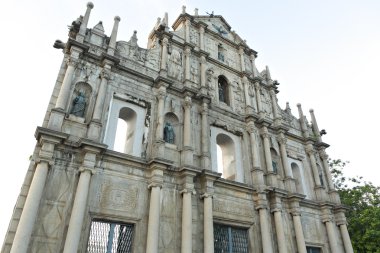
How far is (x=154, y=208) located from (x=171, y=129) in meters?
3.45

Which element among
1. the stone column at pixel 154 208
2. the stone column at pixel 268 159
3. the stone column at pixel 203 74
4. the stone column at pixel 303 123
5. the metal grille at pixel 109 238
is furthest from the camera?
the stone column at pixel 303 123

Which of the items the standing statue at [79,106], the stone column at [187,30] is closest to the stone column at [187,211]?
the standing statue at [79,106]

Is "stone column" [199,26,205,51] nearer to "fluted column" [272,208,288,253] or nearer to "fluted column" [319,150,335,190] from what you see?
"fluted column" [272,208,288,253]

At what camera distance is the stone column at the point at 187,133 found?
1061 centimetres

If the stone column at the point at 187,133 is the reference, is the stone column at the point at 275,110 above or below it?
above

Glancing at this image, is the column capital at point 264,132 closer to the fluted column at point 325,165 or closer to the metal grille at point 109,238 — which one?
the fluted column at point 325,165

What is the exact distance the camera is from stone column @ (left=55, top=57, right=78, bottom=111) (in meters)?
9.09

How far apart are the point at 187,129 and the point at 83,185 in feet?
14.9

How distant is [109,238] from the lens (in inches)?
322

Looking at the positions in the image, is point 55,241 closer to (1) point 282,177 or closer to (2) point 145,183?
(2) point 145,183

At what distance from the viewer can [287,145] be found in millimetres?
15266

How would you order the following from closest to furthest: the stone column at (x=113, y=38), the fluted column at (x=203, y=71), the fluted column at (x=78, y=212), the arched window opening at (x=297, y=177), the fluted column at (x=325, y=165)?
the fluted column at (x=78, y=212), the stone column at (x=113, y=38), the fluted column at (x=203, y=71), the arched window opening at (x=297, y=177), the fluted column at (x=325, y=165)

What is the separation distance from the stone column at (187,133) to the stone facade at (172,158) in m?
0.05

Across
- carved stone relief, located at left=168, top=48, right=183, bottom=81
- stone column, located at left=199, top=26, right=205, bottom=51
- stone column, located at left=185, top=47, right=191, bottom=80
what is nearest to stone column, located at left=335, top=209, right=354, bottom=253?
stone column, located at left=185, top=47, right=191, bottom=80
